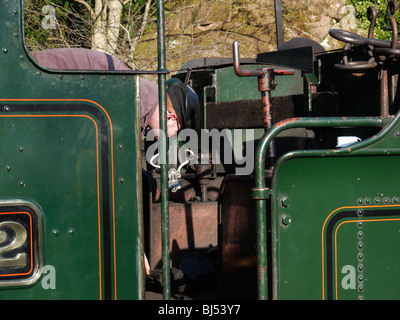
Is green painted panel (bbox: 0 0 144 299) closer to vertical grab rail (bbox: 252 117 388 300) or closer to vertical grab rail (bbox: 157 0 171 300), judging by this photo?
vertical grab rail (bbox: 157 0 171 300)

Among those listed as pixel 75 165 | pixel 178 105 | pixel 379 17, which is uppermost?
pixel 379 17

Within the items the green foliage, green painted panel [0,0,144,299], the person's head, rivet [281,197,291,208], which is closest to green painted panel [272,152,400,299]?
rivet [281,197,291,208]

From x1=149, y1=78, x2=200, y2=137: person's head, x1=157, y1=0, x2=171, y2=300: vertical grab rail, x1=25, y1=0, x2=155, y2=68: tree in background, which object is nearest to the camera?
x1=157, y1=0, x2=171, y2=300: vertical grab rail

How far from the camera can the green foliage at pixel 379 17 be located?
32.3 ft

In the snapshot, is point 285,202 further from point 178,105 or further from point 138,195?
point 178,105

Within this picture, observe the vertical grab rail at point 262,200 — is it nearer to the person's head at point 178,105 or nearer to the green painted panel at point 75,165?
the green painted panel at point 75,165

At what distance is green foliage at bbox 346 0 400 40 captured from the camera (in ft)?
32.3

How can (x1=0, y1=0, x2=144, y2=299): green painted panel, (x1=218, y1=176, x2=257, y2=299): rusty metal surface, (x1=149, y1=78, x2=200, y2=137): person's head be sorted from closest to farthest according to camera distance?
(x1=0, y1=0, x2=144, y2=299): green painted panel → (x1=218, y1=176, x2=257, y2=299): rusty metal surface → (x1=149, y1=78, x2=200, y2=137): person's head

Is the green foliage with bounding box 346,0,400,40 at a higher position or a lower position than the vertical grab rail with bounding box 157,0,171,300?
higher

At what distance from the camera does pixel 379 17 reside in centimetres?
1004

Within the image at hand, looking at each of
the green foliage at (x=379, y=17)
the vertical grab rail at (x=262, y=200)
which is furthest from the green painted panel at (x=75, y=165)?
the green foliage at (x=379, y=17)

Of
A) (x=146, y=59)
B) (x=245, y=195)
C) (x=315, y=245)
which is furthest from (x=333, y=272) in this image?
(x=146, y=59)

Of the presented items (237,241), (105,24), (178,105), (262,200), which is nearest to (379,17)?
(105,24)

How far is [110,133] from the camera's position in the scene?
194 centimetres
